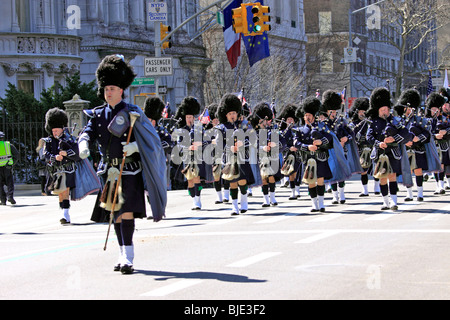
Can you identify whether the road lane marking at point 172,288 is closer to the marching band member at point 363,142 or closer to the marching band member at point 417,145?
the marching band member at point 417,145

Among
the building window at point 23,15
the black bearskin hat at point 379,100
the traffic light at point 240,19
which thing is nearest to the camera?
the black bearskin hat at point 379,100

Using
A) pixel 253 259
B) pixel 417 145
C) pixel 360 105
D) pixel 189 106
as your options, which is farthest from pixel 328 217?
pixel 360 105

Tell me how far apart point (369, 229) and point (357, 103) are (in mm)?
10209

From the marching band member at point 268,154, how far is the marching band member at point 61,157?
13.3ft

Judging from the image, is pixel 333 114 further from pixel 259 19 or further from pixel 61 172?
pixel 259 19

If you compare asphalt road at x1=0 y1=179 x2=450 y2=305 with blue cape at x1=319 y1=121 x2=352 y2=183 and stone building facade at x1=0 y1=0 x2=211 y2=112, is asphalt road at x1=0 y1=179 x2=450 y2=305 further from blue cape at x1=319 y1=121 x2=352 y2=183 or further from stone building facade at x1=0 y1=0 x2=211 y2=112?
stone building facade at x1=0 y1=0 x2=211 y2=112

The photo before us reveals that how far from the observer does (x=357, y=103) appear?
914 inches

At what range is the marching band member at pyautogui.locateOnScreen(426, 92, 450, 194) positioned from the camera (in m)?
20.5

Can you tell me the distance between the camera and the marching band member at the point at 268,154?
18766mm

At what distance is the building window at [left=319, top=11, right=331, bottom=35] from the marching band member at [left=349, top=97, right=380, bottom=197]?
52994 mm

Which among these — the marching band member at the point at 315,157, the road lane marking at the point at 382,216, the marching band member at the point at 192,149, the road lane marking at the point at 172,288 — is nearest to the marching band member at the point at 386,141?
the road lane marking at the point at 382,216

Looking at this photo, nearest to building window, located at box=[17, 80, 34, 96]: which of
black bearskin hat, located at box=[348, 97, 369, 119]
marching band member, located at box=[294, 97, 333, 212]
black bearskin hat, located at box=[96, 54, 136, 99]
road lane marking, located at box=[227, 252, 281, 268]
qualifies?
black bearskin hat, located at box=[348, 97, 369, 119]

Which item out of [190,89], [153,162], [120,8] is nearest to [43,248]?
[153,162]
